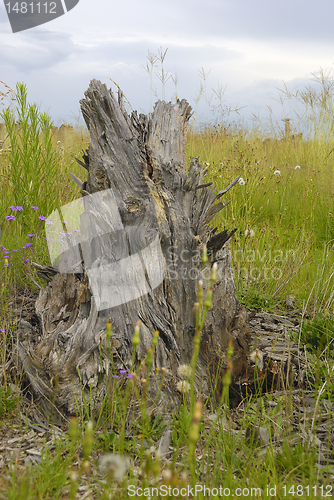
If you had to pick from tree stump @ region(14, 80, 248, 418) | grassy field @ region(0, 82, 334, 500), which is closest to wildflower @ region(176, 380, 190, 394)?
grassy field @ region(0, 82, 334, 500)

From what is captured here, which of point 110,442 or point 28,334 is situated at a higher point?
point 28,334

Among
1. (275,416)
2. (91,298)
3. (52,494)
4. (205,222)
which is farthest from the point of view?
(205,222)

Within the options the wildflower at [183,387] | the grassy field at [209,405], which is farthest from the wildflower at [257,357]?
the wildflower at [183,387]

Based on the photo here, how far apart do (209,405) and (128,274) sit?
95cm

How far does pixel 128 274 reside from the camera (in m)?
2.25

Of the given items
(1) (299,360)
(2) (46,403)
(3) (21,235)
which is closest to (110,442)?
(2) (46,403)

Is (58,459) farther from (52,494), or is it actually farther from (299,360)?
(299,360)

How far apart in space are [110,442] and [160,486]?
1.06 ft

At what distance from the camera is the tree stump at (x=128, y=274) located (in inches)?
82.4

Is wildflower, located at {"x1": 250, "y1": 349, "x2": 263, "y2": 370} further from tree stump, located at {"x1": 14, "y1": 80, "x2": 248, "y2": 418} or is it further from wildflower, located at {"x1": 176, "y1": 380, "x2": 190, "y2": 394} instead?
wildflower, located at {"x1": 176, "y1": 380, "x2": 190, "y2": 394}

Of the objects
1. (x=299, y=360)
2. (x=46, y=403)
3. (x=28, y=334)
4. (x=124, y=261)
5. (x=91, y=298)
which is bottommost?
(x=299, y=360)

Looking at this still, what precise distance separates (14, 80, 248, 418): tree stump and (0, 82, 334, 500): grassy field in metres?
0.18

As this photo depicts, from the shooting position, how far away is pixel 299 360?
2.51 metres

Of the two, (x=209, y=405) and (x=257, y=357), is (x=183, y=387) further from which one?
(x=209, y=405)
